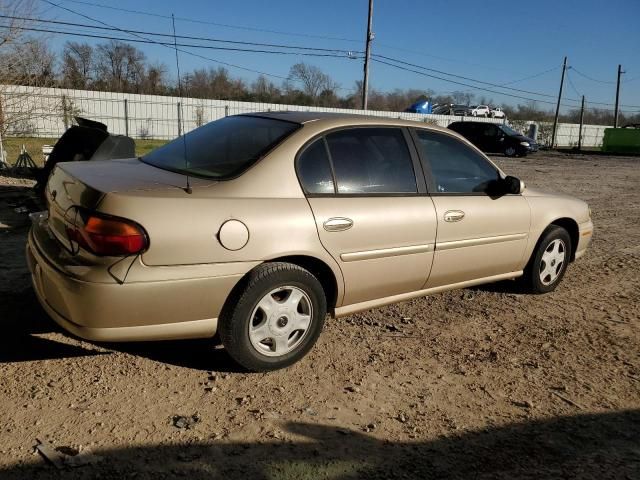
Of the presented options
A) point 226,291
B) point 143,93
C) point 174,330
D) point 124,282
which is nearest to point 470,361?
point 226,291

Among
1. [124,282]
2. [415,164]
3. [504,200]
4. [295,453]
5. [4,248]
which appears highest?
[415,164]

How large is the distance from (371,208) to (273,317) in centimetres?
96

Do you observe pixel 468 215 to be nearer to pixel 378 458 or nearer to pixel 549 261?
pixel 549 261

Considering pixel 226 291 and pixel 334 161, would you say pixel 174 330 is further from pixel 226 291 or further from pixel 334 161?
pixel 334 161

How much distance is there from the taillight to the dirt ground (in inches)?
33.1

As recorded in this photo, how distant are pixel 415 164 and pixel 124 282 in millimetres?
2203

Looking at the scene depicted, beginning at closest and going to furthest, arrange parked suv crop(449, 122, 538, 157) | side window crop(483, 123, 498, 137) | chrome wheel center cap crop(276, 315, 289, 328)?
1. chrome wheel center cap crop(276, 315, 289, 328)
2. parked suv crop(449, 122, 538, 157)
3. side window crop(483, 123, 498, 137)

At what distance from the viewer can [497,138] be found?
86.0 feet

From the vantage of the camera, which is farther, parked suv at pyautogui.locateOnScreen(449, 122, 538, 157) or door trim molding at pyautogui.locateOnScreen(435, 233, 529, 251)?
parked suv at pyautogui.locateOnScreen(449, 122, 538, 157)

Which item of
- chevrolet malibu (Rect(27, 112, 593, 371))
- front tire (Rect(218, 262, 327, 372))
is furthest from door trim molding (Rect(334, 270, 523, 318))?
front tire (Rect(218, 262, 327, 372))

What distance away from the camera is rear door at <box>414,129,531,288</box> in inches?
155

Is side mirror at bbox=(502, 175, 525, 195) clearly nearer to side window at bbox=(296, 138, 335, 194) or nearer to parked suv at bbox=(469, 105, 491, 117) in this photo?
side window at bbox=(296, 138, 335, 194)

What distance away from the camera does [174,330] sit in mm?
2902

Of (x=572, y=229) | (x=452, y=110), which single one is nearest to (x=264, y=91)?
(x=452, y=110)
